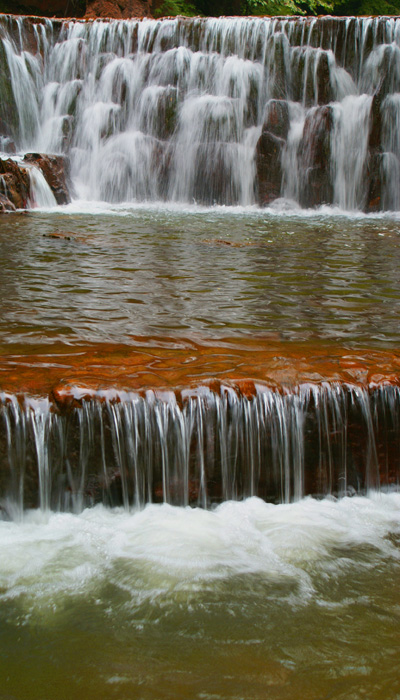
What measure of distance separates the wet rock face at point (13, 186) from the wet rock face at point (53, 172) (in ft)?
2.38

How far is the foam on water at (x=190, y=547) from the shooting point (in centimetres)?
290

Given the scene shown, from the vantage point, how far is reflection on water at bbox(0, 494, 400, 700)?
2.29 m

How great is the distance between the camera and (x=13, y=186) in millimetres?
14188

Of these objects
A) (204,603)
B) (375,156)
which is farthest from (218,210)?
(204,603)

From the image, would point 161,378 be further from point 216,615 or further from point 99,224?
point 99,224

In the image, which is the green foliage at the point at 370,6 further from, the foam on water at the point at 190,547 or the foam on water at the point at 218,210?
the foam on water at the point at 190,547

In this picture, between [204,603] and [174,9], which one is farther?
[174,9]

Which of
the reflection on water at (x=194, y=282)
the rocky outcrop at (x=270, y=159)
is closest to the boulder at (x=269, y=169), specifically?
the rocky outcrop at (x=270, y=159)

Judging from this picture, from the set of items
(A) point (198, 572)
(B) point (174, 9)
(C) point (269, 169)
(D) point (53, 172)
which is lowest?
(A) point (198, 572)

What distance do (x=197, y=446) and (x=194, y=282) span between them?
11.7 ft

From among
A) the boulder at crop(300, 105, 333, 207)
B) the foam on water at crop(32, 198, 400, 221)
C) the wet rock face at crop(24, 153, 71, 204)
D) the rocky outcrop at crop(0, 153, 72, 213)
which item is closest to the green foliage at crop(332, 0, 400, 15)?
the boulder at crop(300, 105, 333, 207)

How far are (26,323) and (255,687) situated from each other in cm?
348

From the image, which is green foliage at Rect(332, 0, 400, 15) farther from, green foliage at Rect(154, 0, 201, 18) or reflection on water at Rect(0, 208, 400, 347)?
reflection on water at Rect(0, 208, 400, 347)

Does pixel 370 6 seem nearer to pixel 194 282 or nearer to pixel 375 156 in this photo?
pixel 375 156
